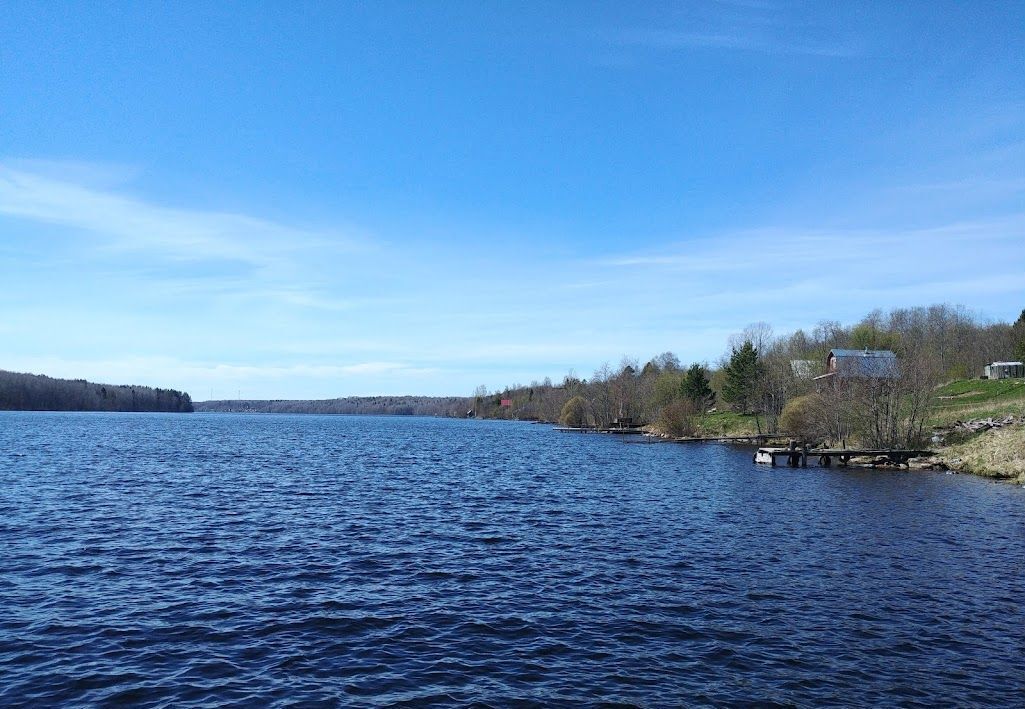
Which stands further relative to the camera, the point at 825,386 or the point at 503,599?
the point at 825,386

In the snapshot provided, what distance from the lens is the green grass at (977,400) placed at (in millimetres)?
71594

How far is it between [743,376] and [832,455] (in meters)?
53.0

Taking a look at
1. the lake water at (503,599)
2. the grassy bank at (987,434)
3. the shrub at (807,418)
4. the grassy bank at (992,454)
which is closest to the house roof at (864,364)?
the shrub at (807,418)

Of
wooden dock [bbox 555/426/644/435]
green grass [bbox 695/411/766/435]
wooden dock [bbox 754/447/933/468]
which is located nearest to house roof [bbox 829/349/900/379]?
wooden dock [bbox 754/447/933/468]

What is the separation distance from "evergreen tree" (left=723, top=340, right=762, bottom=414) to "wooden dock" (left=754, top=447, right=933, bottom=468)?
46551 mm

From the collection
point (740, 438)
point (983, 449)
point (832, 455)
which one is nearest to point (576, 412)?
point (740, 438)

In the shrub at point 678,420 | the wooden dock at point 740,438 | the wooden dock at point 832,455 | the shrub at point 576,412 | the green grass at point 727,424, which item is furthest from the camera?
the shrub at point 576,412

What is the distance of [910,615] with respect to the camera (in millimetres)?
18453

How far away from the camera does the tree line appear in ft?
214

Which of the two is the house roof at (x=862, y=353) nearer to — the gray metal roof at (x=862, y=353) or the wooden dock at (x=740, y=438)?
the gray metal roof at (x=862, y=353)

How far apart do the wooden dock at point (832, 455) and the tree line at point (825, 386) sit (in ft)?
9.93

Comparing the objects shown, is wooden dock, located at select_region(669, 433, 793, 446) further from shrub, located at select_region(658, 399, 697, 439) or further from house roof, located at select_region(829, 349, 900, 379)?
house roof, located at select_region(829, 349, 900, 379)

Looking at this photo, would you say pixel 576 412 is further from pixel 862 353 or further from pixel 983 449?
pixel 983 449

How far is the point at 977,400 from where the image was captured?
8819 cm
